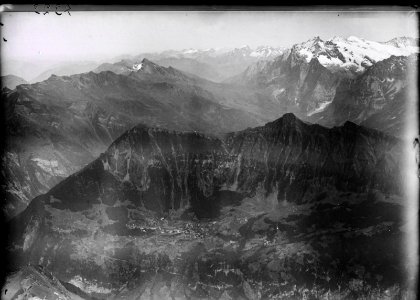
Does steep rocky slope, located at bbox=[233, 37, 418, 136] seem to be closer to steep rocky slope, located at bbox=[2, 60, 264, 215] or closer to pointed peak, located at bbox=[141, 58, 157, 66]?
steep rocky slope, located at bbox=[2, 60, 264, 215]

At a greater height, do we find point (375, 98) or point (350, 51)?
point (350, 51)

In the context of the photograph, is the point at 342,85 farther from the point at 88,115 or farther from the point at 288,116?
the point at 88,115

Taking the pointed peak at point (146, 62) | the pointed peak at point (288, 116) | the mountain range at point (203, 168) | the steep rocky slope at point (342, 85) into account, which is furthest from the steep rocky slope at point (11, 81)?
the pointed peak at point (288, 116)

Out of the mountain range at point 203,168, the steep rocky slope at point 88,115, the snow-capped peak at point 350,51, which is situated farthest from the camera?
the steep rocky slope at point 88,115

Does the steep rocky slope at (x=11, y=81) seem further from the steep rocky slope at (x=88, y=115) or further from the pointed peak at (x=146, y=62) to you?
the pointed peak at (x=146, y=62)

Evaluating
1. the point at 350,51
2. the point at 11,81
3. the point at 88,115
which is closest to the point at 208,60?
the point at 88,115

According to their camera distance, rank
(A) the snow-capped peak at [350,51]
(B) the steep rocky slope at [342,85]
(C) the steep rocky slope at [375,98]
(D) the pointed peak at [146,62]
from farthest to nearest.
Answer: (C) the steep rocky slope at [375,98], (B) the steep rocky slope at [342,85], (D) the pointed peak at [146,62], (A) the snow-capped peak at [350,51]

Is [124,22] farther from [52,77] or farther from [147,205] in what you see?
[147,205]

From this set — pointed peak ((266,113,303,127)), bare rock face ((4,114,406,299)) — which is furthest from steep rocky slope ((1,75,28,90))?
pointed peak ((266,113,303,127))

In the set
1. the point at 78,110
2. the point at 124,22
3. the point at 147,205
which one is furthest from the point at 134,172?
the point at 124,22
